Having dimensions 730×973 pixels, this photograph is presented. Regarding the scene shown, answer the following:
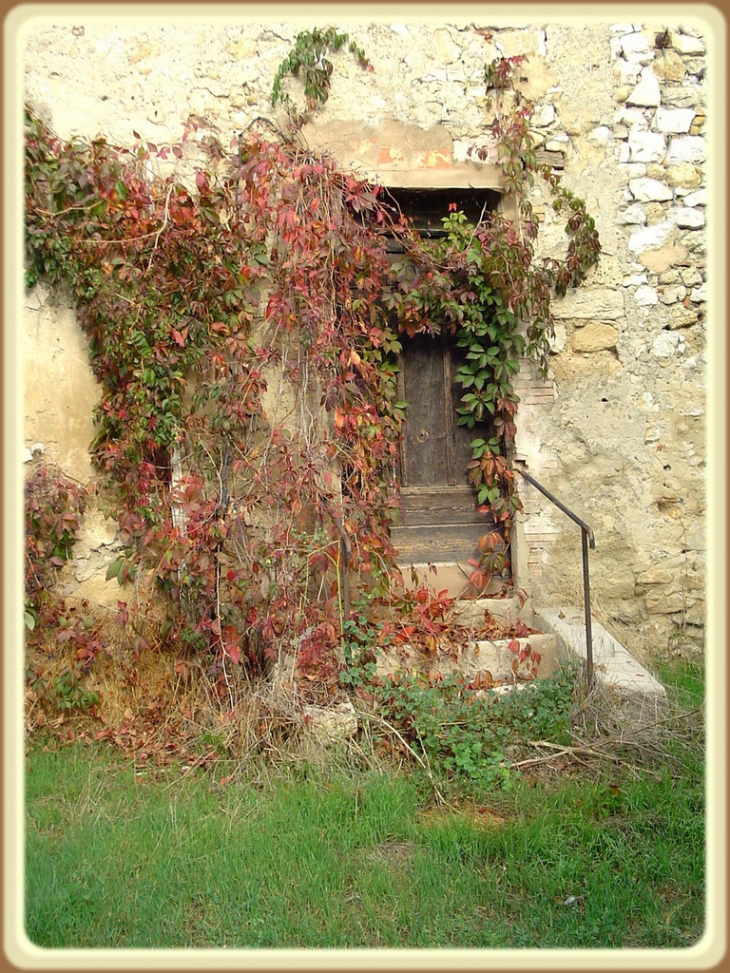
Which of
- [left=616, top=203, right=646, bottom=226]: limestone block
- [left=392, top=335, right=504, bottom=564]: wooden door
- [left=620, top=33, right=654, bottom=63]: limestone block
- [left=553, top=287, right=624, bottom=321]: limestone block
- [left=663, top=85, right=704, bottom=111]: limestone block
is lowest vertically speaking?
[left=392, top=335, right=504, bottom=564]: wooden door

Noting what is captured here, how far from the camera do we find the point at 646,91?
15.0 ft

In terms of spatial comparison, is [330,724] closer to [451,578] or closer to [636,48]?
[451,578]

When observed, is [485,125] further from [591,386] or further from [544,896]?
[544,896]

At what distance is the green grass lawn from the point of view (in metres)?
2.54

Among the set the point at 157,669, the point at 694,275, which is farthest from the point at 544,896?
the point at 694,275

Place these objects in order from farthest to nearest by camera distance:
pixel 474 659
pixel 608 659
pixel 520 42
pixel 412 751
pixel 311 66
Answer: pixel 520 42 → pixel 311 66 → pixel 474 659 → pixel 608 659 → pixel 412 751

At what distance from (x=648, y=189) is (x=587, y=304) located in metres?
0.76

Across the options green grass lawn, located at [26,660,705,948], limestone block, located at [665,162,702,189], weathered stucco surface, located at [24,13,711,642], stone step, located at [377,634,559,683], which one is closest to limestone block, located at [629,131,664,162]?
weathered stucco surface, located at [24,13,711,642]

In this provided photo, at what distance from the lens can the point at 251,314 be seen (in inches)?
171

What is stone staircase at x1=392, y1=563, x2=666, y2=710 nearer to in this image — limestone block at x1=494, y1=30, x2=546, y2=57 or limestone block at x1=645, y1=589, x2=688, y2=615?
limestone block at x1=645, y1=589, x2=688, y2=615

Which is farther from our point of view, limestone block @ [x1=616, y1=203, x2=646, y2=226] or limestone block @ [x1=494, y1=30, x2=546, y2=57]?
limestone block @ [x1=616, y1=203, x2=646, y2=226]

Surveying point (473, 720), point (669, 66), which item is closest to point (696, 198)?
point (669, 66)

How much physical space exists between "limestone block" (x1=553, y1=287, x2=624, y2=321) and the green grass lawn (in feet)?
8.34

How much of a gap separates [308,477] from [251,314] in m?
1.00
